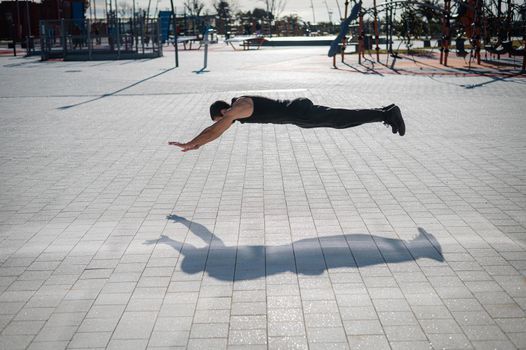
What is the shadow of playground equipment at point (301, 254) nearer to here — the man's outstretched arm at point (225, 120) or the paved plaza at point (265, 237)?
the paved plaza at point (265, 237)

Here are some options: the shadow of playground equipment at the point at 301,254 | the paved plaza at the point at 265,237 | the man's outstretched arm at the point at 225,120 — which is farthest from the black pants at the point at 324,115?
the shadow of playground equipment at the point at 301,254

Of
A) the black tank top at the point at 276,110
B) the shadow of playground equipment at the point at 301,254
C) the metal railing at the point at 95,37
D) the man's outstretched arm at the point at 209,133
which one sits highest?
the metal railing at the point at 95,37

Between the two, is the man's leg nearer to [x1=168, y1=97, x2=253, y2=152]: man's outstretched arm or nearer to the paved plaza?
[x1=168, y1=97, x2=253, y2=152]: man's outstretched arm

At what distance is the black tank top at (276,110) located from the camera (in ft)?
18.0

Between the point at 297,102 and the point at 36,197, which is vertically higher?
the point at 297,102

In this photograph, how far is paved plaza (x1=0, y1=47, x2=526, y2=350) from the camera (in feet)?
11.1

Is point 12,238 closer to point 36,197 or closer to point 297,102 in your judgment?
point 36,197

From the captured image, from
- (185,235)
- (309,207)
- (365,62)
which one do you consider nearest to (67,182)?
(185,235)

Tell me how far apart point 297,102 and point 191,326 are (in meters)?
2.93

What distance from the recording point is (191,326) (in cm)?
339

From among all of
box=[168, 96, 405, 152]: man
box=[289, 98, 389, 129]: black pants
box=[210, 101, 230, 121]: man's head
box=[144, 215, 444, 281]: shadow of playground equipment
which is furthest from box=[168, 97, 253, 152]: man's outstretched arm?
box=[144, 215, 444, 281]: shadow of playground equipment

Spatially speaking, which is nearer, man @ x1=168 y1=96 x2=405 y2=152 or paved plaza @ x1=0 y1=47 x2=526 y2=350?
paved plaza @ x1=0 y1=47 x2=526 y2=350

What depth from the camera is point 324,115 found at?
5.75 metres

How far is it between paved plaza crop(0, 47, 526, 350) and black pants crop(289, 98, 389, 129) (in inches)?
34.6
